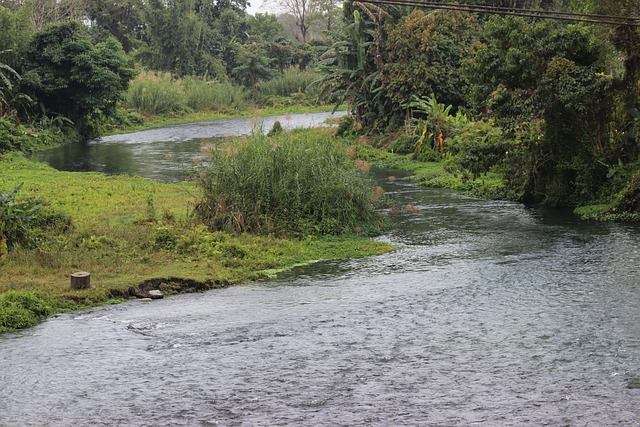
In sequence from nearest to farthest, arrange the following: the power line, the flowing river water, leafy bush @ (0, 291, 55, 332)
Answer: the flowing river water → leafy bush @ (0, 291, 55, 332) → the power line

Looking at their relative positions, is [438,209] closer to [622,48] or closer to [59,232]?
[622,48]

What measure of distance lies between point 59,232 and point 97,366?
18.6ft

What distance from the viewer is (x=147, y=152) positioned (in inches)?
1271

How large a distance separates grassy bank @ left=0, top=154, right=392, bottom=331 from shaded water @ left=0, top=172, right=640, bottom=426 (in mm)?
416

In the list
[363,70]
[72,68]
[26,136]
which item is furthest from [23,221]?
[72,68]

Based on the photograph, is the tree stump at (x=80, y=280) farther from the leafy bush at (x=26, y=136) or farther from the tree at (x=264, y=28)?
the tree at (x=264, y=28)

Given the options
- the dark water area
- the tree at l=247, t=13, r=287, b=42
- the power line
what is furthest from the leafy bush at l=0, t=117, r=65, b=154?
the tree at l=247, t=13, r=287, b=42

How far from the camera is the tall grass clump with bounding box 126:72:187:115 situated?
1999 inches

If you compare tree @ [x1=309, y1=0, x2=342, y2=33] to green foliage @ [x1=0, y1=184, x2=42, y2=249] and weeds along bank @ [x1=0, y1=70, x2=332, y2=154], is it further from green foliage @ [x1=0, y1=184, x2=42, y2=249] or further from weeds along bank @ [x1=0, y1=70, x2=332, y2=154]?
green foliage @ [x1=0, y1=184, x2=42, y2=249]

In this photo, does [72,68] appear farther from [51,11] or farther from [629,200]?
[629,200]

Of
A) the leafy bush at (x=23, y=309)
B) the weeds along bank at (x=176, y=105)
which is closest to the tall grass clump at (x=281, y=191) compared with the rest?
the leafy bush at (x=23, y=309)

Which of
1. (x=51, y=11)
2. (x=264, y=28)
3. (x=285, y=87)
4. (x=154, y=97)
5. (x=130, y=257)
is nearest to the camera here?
(x=130, y=257)

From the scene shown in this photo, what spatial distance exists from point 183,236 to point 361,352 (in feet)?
18.0

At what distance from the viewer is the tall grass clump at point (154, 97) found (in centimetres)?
5078
